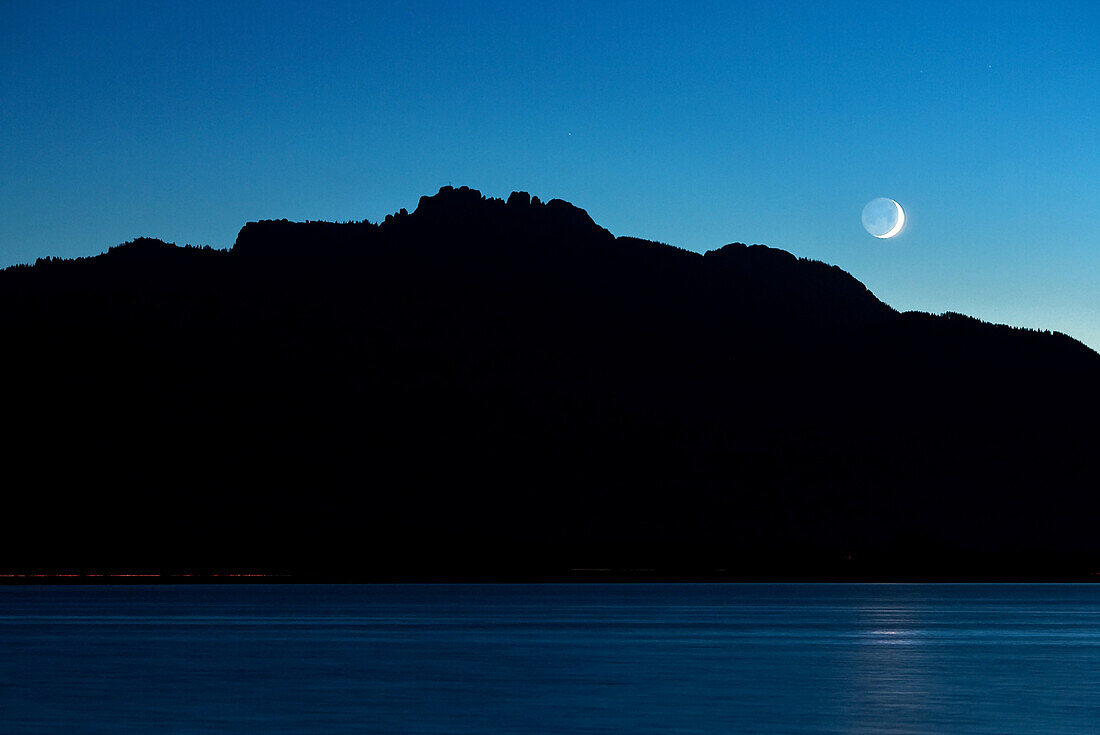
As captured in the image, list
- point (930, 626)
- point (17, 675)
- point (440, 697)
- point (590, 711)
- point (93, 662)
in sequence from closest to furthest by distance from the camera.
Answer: point (590, 711), point (440, 697), point (17, 675), point (93, 662), point (930, 626)

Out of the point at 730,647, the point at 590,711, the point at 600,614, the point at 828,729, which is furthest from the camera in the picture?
the point at 600,614

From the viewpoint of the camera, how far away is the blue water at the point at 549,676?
36.1 m

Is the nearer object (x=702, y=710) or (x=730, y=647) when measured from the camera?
(x=702, y=710)

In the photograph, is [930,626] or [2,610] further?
[2,610]

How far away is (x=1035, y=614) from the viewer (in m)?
115

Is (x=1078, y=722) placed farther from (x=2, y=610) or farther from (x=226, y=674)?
(x=2, y=610)

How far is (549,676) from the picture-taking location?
164ft

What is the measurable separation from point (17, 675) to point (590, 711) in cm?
2142

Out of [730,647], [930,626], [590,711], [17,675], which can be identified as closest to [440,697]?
[590,711]

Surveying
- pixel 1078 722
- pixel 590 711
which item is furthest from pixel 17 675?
pixel 1078 722

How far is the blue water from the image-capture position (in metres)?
36.1

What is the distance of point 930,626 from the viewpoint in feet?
304

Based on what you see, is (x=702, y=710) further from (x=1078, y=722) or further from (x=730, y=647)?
(x=730, y=647)

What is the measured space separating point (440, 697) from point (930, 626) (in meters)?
56.8
